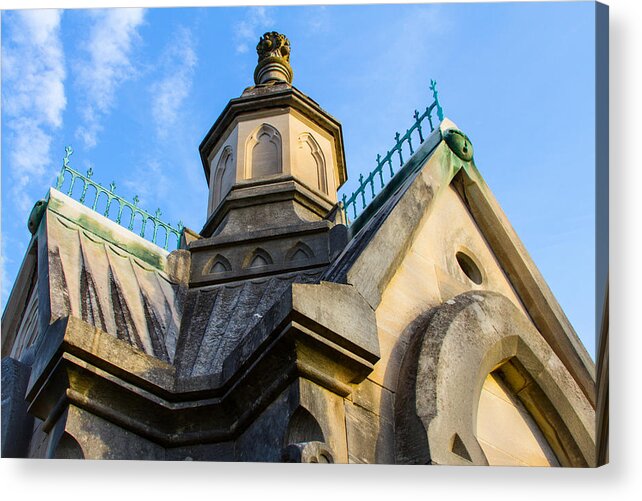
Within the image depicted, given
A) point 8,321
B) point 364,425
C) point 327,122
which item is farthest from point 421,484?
point 327,122

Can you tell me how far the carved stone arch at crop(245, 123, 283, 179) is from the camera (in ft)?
21.6

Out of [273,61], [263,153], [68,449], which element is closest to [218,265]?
[263,153]

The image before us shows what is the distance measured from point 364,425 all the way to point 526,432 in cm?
128

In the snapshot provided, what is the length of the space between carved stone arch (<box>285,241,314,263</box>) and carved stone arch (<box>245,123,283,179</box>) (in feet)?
3.53

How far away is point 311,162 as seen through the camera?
680cm

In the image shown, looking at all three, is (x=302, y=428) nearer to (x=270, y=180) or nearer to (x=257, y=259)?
(x=257, y=259)

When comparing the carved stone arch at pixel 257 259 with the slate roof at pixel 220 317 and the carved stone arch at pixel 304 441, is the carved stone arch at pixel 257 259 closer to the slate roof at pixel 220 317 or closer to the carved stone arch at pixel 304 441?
the slate roof at pixel 220 317

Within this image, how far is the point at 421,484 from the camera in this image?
3.76m

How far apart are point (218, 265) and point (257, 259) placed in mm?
268

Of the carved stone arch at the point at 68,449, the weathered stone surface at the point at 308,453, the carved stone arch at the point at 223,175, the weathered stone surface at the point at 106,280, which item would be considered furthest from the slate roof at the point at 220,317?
the carved stone arch at the point at 223,175

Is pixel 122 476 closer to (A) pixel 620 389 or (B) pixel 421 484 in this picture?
(B) pixel 421 484

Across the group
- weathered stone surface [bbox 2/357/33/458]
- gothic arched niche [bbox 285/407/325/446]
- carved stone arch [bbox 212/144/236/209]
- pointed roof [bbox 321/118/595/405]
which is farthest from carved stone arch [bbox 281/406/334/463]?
carved stone arch [bbox 212/144/236/209]

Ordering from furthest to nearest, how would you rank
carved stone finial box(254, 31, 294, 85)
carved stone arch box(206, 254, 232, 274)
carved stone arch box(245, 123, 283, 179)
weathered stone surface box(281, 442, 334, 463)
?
1. carved stone finial box(254, 31, 294, 85)
2. carved stone arch box(245, 123, 283, 179)
3. carved stone arch box(206, 254, 232, 274)
4. weathered stone surface box(281, 442, 334, 463)

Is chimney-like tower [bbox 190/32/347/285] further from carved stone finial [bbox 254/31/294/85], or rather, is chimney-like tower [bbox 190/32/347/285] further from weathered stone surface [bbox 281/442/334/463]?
weathered stone surface [bbox 281/442/334/463]
